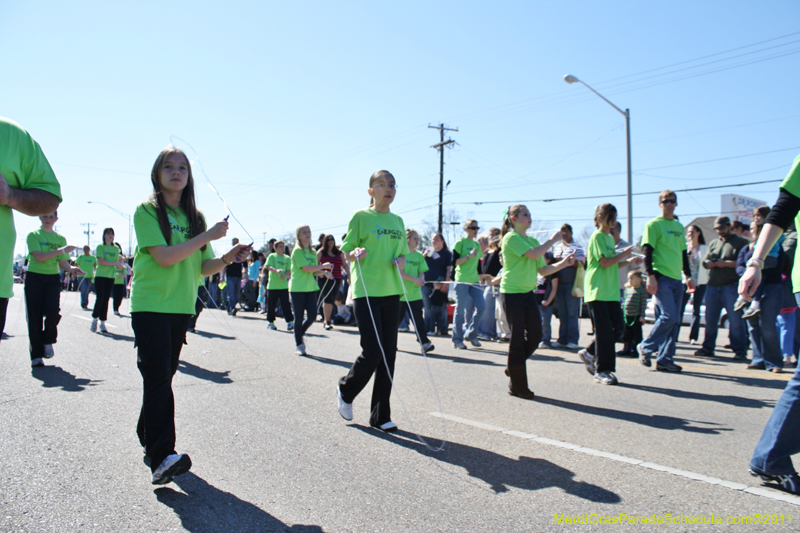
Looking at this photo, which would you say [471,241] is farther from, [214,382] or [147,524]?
[147,524]

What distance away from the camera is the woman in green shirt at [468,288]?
9766 millimetres

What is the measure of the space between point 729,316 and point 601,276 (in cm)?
360

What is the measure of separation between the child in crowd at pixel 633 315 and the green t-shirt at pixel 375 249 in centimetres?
580

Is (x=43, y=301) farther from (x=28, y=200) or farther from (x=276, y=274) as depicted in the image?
(x=28, y=200)

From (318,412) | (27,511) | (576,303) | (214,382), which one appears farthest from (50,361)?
(576,303)

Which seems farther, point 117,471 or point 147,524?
point 117,471

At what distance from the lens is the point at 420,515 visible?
2.82 m

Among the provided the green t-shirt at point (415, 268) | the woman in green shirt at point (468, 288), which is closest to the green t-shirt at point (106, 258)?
the green t-shirt at point (415, 268)

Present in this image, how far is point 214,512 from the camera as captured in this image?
284cm

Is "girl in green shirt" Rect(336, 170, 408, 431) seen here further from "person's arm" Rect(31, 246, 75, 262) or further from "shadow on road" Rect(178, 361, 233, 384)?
"person's arm" Rect(31, 246, 75, 262)

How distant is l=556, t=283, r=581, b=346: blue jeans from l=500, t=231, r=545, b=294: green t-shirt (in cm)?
456

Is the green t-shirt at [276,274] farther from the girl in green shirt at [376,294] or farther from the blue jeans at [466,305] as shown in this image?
the girl in green shirt at [376,294]

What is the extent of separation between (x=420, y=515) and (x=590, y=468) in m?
1.25

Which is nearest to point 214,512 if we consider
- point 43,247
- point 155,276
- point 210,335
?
point 155,276
